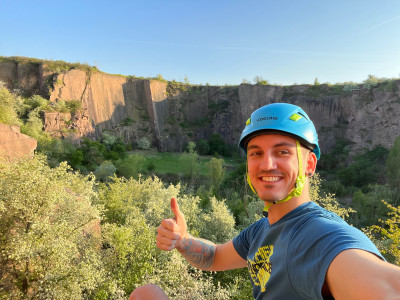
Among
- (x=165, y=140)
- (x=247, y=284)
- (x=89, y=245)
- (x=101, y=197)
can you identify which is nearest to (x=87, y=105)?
(x=165, y=140)

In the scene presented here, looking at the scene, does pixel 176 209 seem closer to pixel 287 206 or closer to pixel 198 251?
pixel 198 251

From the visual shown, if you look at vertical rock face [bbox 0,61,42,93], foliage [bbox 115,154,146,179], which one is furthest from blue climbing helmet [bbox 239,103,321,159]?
vertical rock face [bbox 0,61,42,93]

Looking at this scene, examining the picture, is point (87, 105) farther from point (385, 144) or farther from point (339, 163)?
point (385, 144)

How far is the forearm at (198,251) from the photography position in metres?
2.35

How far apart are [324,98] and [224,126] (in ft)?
58.8

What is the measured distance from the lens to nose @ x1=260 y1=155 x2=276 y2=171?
1.51 m

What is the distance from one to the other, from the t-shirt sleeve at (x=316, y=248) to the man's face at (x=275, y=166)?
0.95 ft

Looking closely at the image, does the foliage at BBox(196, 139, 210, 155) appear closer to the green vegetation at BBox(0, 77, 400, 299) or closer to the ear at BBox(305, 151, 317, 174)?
the green vegetation at BBox(0, 77, 400, 299)

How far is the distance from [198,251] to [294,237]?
1304 mm

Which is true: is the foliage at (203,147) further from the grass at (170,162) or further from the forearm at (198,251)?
the forearm at (198,251)

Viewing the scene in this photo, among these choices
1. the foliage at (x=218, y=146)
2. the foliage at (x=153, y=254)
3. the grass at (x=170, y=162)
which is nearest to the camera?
the foliage at (x=153, y=254)

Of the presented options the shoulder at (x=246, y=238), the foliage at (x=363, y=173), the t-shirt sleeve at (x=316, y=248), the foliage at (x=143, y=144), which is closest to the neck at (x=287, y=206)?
the t-shirt sleeve at (x=316, y=248)

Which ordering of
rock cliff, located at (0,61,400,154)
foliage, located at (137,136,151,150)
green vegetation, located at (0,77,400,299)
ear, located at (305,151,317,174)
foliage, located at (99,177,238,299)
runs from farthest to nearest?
foliage, located at (137,136,151,150) < rock cliff, located at (0,61,400,154) < foliage, located at (99,177,238,299) < green vegetation, located at (0,77,400,299) < ear, located at (305,151,317,174)

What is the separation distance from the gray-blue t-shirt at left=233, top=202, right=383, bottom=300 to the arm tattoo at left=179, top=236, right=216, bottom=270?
0.77 m
